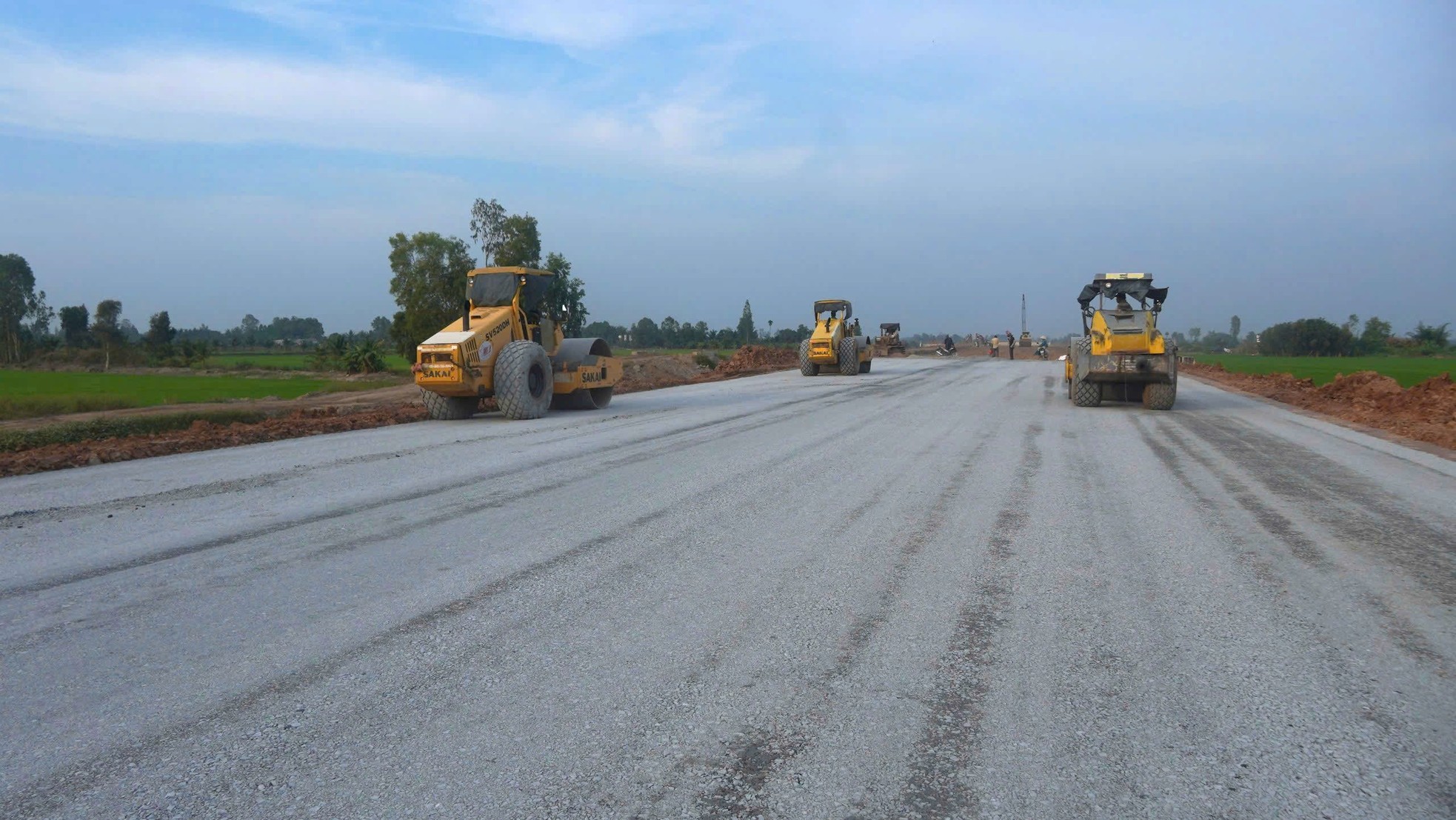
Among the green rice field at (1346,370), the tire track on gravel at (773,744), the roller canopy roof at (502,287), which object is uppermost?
the roller canopy roof at (502,287)

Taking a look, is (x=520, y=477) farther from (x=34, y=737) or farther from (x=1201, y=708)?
(x=1201, y=708)

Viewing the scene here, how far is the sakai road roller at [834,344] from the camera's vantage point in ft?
101

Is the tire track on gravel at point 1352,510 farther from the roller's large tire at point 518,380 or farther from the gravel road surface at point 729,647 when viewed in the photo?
the roller's large tire at point 518,380

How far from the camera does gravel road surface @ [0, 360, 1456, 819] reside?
10.4 ft

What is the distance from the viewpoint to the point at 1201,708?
3.74 metres

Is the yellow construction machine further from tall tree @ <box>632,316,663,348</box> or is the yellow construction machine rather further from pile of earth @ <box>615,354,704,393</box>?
tall tree @ <box>632,316,663,348</box>

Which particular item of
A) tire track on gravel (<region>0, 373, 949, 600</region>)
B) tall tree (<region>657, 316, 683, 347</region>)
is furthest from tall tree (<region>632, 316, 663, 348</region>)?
tire track on gravel (<region>0, 373, 949, 600</region>)

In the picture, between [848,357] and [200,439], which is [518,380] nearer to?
[200,439]

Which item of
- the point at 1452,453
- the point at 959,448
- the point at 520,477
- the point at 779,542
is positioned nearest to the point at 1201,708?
the point at 779,542

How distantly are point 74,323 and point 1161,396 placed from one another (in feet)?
270

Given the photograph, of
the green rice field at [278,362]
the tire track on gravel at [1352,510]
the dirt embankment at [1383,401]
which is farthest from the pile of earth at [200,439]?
the green rice field at [278,362]

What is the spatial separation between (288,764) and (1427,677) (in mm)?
4840

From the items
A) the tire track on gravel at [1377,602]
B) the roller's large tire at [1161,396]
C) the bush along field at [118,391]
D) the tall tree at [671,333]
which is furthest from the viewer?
the tall tree at [671,333]

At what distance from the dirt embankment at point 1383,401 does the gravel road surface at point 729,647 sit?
673cm
